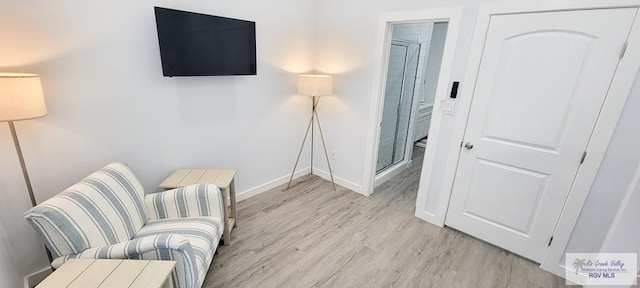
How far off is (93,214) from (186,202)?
0.55 m

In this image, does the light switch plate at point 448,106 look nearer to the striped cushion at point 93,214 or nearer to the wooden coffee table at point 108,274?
the wooden coffee table at point 108,274

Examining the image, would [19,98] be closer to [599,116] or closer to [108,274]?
[108,274]

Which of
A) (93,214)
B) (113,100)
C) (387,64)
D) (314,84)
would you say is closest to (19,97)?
(113,100)

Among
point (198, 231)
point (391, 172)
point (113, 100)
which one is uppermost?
point (113, 100)

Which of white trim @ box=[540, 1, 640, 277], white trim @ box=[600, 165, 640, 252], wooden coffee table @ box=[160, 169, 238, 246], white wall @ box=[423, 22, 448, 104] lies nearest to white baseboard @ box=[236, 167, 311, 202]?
wooden coffee table @ box=[160, 169, 238, 246]

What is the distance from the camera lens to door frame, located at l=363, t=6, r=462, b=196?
2.24 metres

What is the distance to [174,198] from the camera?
1951 mm

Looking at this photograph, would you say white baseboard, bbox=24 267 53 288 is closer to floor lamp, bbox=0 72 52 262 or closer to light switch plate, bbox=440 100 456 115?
floor lamp, bbox=0 72 52 262

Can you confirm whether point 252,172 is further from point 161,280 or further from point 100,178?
point 161,280

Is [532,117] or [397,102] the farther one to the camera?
[397,102]

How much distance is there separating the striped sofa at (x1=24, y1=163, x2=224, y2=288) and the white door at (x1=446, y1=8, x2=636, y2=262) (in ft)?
7.36

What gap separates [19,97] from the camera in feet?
4.48

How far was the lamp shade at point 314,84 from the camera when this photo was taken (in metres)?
2.88

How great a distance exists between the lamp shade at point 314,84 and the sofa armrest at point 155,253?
77.1 inches
